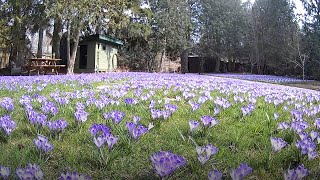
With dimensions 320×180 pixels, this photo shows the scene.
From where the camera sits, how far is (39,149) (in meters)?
1.89

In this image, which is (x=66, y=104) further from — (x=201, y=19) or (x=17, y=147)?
(x=201, y=19)

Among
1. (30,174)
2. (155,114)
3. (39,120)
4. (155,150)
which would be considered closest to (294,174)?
(155,150)

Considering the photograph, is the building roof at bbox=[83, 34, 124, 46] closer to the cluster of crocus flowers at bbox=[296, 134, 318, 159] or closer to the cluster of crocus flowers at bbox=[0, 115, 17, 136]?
the cluster of crocus flowers at bbox=[0, 115, 17, 136]

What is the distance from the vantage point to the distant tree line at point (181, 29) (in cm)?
1991

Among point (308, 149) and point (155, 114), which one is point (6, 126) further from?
point (308, 149)

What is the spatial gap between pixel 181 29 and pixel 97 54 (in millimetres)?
9746

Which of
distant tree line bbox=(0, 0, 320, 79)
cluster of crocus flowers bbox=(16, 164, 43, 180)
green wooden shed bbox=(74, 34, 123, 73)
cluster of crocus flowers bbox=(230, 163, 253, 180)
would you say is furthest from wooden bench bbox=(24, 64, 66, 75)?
cluster of crocus flowers bbox=(230, 163, 253, 180)

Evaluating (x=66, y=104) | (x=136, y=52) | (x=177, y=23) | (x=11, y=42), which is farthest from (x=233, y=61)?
(x=66, y=104)

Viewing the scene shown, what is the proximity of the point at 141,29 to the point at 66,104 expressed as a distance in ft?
76.0

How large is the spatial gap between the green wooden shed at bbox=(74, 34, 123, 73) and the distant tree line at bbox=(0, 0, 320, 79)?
0.86 meters

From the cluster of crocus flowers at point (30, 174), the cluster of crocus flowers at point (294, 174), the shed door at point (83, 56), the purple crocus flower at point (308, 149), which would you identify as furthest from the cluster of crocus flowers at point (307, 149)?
the shed door at point (83, 56)

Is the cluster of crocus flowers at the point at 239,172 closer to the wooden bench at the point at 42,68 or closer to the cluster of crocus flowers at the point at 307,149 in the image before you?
the cluster of crocus flowers at the point at 307,149

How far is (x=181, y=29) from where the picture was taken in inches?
1189

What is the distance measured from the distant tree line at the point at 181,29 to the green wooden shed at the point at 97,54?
86cm
